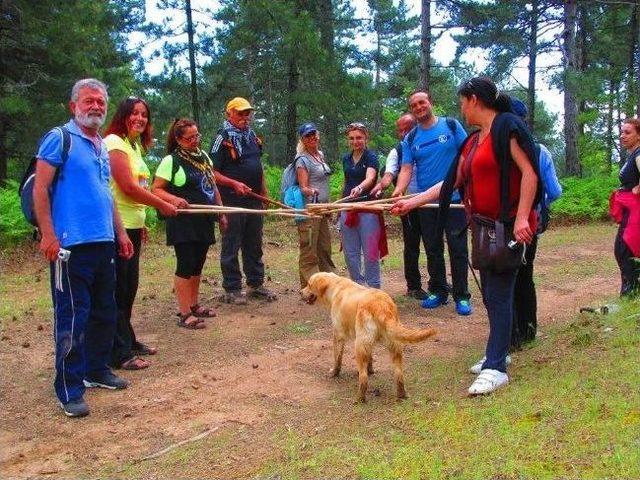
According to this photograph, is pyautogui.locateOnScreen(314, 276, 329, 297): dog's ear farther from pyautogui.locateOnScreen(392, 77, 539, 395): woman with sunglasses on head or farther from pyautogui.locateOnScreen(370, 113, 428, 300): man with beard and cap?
pyautogui.locateOnScreen(370, 113, 428, 300): man with beard and cap

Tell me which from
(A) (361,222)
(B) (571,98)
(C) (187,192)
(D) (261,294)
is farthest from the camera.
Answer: (B) (571,98)

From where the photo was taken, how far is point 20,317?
24.4 feet

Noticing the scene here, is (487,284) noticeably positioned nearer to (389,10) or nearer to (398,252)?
(398,252)

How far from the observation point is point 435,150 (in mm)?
6867

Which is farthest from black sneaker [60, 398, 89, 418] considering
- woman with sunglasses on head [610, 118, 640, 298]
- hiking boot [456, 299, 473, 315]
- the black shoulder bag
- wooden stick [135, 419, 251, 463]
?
woman with sunglasses on head [610, 118, 640, 298]

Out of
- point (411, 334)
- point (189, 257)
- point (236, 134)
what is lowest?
point (411, 334)

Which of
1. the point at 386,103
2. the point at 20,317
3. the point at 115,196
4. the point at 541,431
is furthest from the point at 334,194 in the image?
the point at 386,103

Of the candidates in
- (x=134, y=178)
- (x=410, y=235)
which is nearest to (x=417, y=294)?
(x=410, y=235)

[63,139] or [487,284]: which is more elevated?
[63,139]

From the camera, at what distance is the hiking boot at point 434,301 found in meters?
7.23

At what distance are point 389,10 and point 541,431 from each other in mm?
25659

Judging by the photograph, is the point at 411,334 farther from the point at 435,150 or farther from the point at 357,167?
the point at 357,167

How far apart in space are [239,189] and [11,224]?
626cm

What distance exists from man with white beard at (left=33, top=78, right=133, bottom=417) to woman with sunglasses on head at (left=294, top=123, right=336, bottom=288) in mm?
3240
